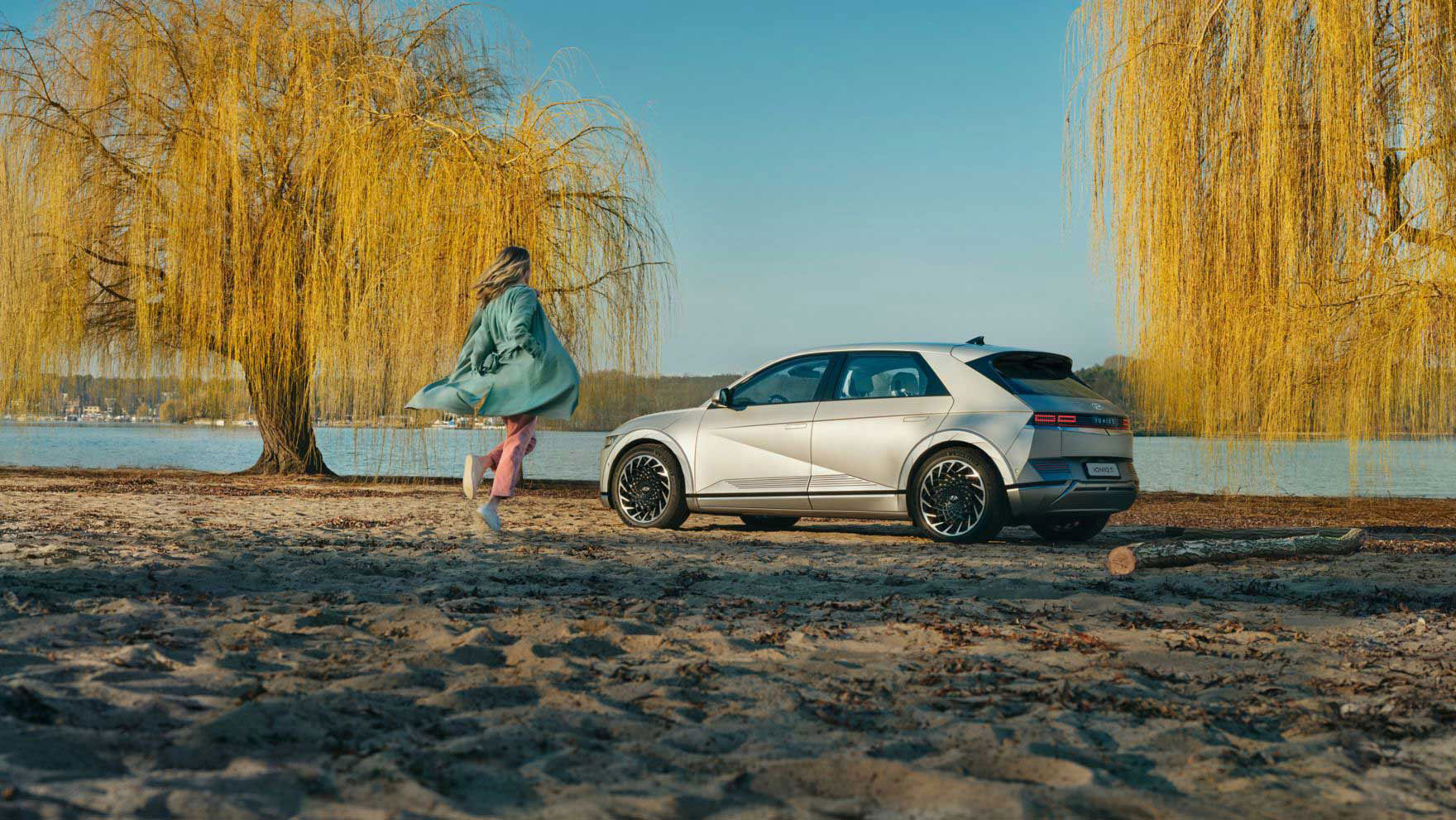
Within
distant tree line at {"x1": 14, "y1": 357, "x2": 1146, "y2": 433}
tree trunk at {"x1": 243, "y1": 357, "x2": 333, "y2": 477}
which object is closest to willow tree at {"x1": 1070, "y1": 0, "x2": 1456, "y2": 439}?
distant tree line at {"x1": 14, "y1": 357, "x2": 1146, "y2": 433}

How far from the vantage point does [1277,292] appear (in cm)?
1166

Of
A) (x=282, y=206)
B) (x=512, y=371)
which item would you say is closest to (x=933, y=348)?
(x=512, y=371)

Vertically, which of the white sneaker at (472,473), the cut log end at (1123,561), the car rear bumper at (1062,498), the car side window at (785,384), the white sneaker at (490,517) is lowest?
the cut log end at (1123,561)

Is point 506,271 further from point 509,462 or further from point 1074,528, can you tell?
point 1074,528

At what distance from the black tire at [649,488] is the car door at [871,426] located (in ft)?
4.31

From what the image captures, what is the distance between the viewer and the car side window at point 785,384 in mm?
9820

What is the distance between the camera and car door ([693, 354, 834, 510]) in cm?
957

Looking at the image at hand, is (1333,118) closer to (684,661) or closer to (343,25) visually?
(684,661)

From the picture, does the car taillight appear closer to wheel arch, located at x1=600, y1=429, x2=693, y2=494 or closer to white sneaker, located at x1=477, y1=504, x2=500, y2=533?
wheel arch, located at x1=600, y1=429, x2=693, y2=494

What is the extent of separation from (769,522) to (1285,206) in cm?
597

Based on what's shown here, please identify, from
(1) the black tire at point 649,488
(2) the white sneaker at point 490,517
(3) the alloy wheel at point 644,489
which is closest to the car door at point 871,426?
(1) the black tire at point 649,488

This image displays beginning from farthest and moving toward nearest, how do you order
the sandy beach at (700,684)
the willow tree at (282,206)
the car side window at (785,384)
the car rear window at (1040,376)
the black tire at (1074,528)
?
the willow tree at (282,206), the black tire at (1074,528), the car side window at (785,384), the car rear window at (1040,376), the sandy beach at (700,684)

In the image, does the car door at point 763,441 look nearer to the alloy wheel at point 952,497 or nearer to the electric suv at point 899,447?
the electric suv at point 899,447

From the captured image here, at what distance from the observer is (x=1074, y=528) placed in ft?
33.0
